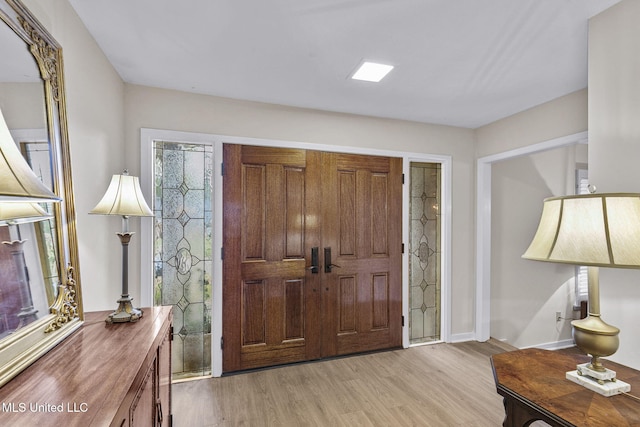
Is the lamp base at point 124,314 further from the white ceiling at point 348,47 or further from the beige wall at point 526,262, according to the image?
the beige wall at point 526,262

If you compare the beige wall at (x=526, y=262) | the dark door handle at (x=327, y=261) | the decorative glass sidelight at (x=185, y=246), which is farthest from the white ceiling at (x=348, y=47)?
the dark door handle at (x=327, y=261)

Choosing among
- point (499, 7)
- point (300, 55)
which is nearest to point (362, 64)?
point (300, 55)

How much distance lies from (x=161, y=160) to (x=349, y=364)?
8.69ft

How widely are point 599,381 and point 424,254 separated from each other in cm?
249

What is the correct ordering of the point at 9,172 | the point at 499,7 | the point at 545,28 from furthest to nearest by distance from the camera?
the point at 545,28 < the point at 499,7 < the point at 9,172

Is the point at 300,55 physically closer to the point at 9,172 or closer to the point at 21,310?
the point at 9,172

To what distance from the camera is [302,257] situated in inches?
122

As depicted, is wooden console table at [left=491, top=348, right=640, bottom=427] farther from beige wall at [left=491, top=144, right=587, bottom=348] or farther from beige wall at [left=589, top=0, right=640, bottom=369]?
beige wall at [left=491, top=144, right=587, bottom=348]

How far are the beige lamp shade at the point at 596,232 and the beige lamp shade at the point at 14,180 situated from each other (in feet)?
5.25

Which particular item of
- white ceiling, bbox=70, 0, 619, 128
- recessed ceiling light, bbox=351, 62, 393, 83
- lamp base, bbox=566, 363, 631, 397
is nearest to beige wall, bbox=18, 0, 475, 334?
white ceiling, bbox=70, 0, 619, 128

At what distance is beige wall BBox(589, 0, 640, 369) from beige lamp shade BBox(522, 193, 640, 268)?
0.75 m

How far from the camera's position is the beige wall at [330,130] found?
2.69m

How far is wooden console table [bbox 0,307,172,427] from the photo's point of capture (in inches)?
31.5

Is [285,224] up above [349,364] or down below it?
above
